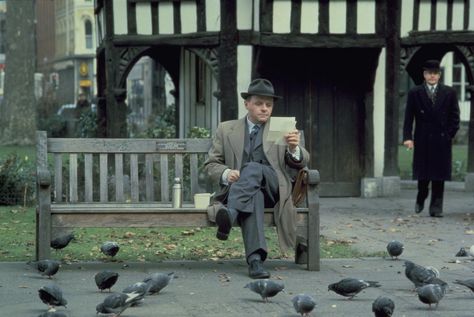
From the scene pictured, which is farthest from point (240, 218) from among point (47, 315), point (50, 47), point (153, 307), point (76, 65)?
point (50, 47)

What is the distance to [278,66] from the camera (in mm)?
20578

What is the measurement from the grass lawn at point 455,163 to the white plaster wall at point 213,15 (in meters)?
6.35

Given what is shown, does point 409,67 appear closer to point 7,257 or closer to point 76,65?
point 7,257

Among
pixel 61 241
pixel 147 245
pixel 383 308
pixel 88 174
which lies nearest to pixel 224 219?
pixel 88 174

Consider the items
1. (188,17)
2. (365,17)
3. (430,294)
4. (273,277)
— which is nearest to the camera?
(430,294)

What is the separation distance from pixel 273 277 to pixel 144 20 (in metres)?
11.2

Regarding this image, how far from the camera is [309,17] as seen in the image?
19.9 m

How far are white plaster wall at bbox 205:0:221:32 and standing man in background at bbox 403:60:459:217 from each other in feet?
16.6

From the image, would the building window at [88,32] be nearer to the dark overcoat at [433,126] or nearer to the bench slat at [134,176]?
the dark overcoat at [433,126]

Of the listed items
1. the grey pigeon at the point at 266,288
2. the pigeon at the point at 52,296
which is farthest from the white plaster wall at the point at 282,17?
the pigeon at the point at 52,296

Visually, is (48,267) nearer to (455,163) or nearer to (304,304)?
(304,304)

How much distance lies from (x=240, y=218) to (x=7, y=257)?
8.24ft

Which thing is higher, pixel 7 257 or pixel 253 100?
pixel 253 100

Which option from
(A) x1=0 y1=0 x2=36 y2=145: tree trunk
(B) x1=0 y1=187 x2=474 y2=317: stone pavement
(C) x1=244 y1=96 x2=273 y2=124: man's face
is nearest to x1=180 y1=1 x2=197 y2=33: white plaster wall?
(B) x1=0 y1=187 x2=474 y2=317: stone pavement
